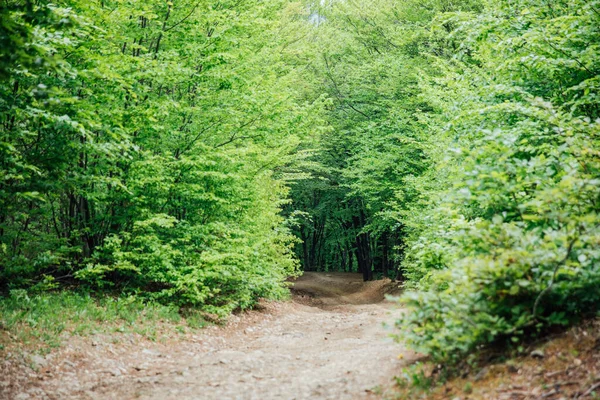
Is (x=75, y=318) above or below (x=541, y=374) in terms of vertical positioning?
below

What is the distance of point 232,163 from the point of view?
35.7ft

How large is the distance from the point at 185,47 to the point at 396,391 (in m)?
9.29

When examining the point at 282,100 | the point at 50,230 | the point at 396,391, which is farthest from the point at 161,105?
the point at 396,391

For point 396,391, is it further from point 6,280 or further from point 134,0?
point 134,0

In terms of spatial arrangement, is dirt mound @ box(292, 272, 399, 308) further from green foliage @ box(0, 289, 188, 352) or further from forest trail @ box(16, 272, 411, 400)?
green foliage @ box(0, 289, 188, 352)

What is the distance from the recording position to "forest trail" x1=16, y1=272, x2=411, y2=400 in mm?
5289

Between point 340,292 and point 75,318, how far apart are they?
17.7 metres

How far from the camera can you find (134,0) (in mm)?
9055

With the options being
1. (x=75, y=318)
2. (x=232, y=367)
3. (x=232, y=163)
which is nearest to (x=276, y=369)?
(x=232, y=367)

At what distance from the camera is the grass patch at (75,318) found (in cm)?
688

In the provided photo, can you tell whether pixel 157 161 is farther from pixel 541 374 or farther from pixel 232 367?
pixel 541 374

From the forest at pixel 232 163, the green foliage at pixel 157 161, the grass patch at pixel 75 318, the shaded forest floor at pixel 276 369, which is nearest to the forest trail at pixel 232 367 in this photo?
the shaded forest floor at pixel 276 369

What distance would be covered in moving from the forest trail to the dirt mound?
30.6 ft

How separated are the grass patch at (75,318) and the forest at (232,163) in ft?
1.24
